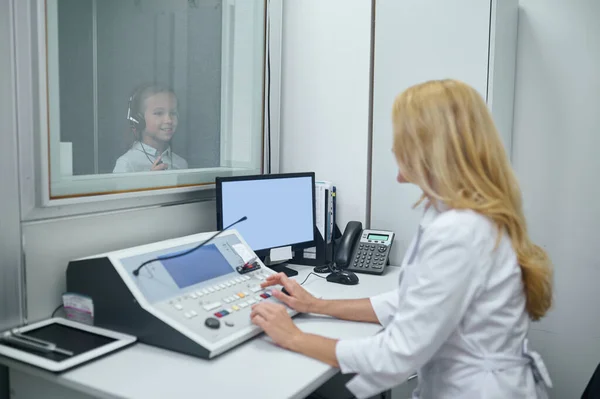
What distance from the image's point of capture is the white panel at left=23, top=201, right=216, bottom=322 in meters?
1.36

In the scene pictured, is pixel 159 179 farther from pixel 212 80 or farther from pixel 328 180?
pixel 328 180

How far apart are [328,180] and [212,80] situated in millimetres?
623

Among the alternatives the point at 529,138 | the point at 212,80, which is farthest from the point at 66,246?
the point at 529,138

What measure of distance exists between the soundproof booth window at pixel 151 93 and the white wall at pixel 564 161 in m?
1.08

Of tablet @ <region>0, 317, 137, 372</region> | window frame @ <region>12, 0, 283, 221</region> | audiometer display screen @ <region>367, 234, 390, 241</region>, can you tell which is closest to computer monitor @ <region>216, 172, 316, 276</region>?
audiometer display screen @ <region>367, 234, 390, 241</region>

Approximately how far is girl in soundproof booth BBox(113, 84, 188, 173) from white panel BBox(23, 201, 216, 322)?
167 mm

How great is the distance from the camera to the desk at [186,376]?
1.06 metres

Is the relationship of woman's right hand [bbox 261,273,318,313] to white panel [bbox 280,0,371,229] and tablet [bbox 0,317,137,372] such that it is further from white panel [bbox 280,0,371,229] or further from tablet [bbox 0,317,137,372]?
white panel [bbox 280,0,371,229]

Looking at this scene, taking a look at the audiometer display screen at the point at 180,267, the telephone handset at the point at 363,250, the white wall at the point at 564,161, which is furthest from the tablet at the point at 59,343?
the white wall at the point at 564,161

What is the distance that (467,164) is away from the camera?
114cm

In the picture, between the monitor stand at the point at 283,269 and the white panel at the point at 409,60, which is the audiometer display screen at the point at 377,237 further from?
the monitor stand at the point at 283,269

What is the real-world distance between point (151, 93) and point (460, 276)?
1.26 meters

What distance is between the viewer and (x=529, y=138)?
2133 millimetres

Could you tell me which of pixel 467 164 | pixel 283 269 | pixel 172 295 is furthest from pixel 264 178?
pixel 467 164
